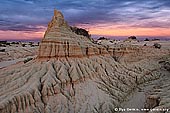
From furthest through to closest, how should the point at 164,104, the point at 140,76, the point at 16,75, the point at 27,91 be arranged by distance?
the point at 140,76 < the point at 16,75 < the point at 27,91 < the point at 164,104

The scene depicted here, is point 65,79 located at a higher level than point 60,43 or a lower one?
lower

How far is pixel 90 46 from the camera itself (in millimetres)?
20781

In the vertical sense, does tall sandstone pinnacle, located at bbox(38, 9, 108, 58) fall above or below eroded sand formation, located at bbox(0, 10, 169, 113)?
above

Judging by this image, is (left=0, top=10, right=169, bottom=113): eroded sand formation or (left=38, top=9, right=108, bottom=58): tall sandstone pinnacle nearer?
(left=0, top=10, right=169, bottom=113): eroded sand formation

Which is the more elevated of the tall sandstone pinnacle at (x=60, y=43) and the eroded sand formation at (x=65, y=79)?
the tall sandstone pinnacle at (x=60, y=43)

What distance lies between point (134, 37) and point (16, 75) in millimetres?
74297

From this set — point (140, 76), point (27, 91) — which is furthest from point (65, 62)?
point (140, 76)

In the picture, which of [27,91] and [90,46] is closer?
[27,91]

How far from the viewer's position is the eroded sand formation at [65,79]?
47.5 ft

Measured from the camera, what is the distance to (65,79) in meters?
16.6

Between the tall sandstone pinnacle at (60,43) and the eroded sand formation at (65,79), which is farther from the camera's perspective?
the tall sandstone pinnacle at (60,43)

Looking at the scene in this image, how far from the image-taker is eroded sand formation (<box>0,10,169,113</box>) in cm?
1448

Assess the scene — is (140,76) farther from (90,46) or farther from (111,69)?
(90,46)

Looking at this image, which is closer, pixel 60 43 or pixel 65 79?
pixel 65 79
